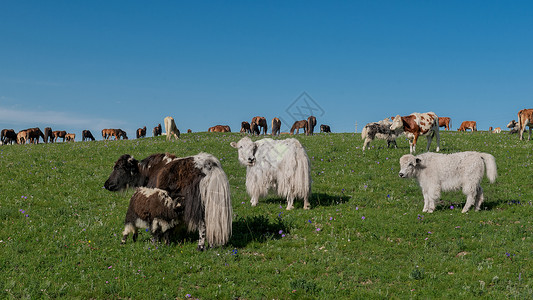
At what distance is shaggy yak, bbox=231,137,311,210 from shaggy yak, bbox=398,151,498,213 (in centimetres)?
334

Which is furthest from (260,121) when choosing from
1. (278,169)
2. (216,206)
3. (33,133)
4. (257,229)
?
(216,206)

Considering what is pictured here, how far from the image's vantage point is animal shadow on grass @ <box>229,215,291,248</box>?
1016cm

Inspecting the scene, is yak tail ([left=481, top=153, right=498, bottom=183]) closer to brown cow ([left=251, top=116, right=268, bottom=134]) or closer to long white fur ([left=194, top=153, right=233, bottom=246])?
long white fur ([left=194, top=153, right=233, bottom=246])

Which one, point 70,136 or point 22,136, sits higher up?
point 70,136

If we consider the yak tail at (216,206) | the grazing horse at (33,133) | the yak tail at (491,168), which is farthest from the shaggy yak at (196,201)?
the grazing horse at (33,133)

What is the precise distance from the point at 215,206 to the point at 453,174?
7.93m

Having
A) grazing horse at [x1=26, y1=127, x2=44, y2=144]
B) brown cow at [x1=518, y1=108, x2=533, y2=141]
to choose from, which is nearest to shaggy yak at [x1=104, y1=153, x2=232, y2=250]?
brown cow at [x1=518, y1=108, x2=533, y2=141]

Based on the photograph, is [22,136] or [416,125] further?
[22,136]

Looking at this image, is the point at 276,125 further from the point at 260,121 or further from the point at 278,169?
the point at 278,169

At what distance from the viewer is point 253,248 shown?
31.4ft

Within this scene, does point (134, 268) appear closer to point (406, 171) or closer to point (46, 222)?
point (46, 222)

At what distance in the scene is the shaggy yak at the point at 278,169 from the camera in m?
12.6

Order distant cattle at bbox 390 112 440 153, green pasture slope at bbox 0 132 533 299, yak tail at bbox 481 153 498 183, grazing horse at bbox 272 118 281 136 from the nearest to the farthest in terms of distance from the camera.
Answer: green pasture slope at bbox 0 132 533 299 < yak tail at bbox 481 153 498 183 < distant cattle at bbox 390 112 440 153 < grazing horse at bbox 272 118 281 136

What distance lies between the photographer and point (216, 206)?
9.02 meters
